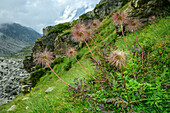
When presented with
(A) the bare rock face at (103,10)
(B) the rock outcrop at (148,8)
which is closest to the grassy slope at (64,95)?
(B) the rock outcrop at (148,8)

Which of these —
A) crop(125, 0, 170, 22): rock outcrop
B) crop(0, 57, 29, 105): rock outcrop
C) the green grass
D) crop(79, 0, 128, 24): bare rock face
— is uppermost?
crop(79, 0, 128, 24): bare rock face

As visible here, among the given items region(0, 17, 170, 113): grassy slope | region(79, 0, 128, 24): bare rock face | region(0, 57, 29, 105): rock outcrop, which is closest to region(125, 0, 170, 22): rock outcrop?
region(0, 17, 170, 113): grassy slope

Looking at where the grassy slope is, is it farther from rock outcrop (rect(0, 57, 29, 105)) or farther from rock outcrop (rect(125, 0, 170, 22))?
rock outcrop (rect(0, 57, 29, 105))

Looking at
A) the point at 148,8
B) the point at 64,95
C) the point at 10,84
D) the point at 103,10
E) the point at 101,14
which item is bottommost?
the point at 10,84

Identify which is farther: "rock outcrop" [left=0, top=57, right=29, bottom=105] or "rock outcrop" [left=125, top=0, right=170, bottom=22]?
"rock outcrop" [left=0, top=57, right=29, bottom=105]

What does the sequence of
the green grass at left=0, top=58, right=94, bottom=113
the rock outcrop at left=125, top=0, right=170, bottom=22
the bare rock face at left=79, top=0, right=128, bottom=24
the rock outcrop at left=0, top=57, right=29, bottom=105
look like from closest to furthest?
the green grass at left=0, top=58, right=94, bottom=113
the rock outcrop at left=125, top=0, right=170, bottom=22
the bare rock face at left=79, top=0, right=128, bottom=24
the rock outcrop at left=0, top=57, right=29, bottom=105

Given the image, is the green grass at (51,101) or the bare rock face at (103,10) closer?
the green grass at (51,101)

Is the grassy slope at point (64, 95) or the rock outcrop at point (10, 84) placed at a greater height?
the grassy slope at point (64, 95)

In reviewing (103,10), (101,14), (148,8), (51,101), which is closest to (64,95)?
(51,101)

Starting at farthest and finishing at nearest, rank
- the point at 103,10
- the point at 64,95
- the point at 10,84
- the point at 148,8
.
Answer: the point at 10,84 → the point at 103,10 → the point at 148,8 → the point at 64,95

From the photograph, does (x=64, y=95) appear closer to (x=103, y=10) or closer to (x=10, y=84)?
(x=103, y=10)

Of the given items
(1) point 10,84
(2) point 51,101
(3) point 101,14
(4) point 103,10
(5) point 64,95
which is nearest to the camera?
(2) point 51,101

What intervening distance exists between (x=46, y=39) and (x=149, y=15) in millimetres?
21074

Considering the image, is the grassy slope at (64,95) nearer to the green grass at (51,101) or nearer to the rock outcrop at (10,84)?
Answer: the green grass at (51,101)
